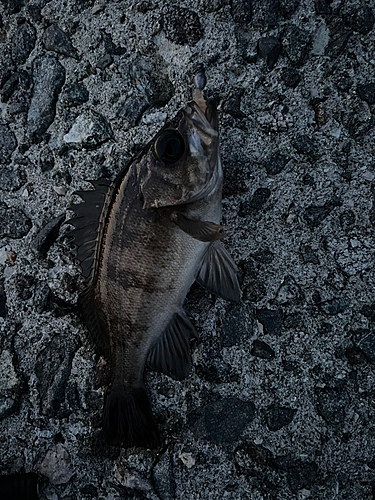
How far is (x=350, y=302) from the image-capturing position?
230 centimetres

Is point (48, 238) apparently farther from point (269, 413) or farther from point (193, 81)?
point (269, 413)

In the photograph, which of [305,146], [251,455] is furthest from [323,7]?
[251,455]

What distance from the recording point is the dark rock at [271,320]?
2.35m

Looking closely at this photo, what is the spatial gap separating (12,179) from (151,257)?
1.12 metres

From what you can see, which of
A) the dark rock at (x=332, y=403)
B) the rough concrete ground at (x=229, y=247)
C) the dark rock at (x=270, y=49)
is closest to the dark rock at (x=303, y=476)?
the rough concrete ground at (x=229, y=247)

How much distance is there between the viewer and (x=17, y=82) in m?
2.71

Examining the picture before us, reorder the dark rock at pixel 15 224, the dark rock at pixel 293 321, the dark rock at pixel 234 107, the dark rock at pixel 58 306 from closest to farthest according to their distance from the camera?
the dark rock at pixel 293 321
the dark rock at pixel 234 107
the dark rock at pixel 58 306
the dark rock at pixel 15 224

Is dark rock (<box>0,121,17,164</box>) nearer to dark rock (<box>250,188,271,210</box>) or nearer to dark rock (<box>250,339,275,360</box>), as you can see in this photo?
dark rock (<box>250,188,271,210</box>)

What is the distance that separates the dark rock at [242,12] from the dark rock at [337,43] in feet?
1.47

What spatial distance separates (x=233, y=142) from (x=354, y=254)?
2.77 feet

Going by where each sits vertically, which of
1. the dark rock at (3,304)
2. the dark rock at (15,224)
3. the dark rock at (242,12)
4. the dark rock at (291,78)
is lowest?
the dark rock at (3,304)

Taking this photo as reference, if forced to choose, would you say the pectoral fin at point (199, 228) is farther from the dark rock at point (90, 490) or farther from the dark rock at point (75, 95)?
the dark rock at point (90, 490)

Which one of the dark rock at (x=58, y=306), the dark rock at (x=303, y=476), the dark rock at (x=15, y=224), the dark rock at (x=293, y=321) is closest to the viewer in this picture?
the dark rock at (x=303, y=476)

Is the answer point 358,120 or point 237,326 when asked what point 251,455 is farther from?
point 358,120
